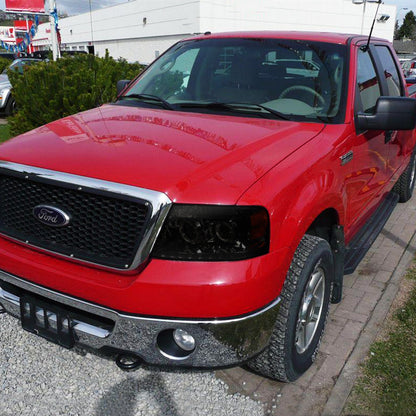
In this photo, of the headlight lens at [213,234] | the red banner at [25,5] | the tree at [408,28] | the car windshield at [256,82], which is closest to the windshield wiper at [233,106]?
the car windshield at [256,82]

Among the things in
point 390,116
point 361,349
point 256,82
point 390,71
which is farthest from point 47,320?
point 390,71

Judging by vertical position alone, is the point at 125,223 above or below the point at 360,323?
above

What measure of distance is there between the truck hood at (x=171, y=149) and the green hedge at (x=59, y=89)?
408cm

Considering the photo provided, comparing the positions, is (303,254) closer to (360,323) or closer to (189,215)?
(189,215)

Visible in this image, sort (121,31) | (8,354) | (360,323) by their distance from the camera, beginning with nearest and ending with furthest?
(8,354) < (360,323) < (121,31)

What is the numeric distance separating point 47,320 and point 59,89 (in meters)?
5.38

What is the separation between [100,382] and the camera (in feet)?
9.16

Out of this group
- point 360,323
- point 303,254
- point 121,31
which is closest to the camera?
point 303,254

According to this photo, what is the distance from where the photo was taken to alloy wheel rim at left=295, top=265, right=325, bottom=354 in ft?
8.63

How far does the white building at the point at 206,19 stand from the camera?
25922 mm

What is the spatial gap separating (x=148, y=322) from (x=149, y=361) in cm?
26

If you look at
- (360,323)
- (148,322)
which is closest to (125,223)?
(148,322)

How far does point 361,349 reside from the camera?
3076 millimetres

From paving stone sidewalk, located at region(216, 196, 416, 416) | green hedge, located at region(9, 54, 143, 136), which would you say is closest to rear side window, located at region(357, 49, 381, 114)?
paving stone sidewalk, located at region(216, 196, 416, 416)
